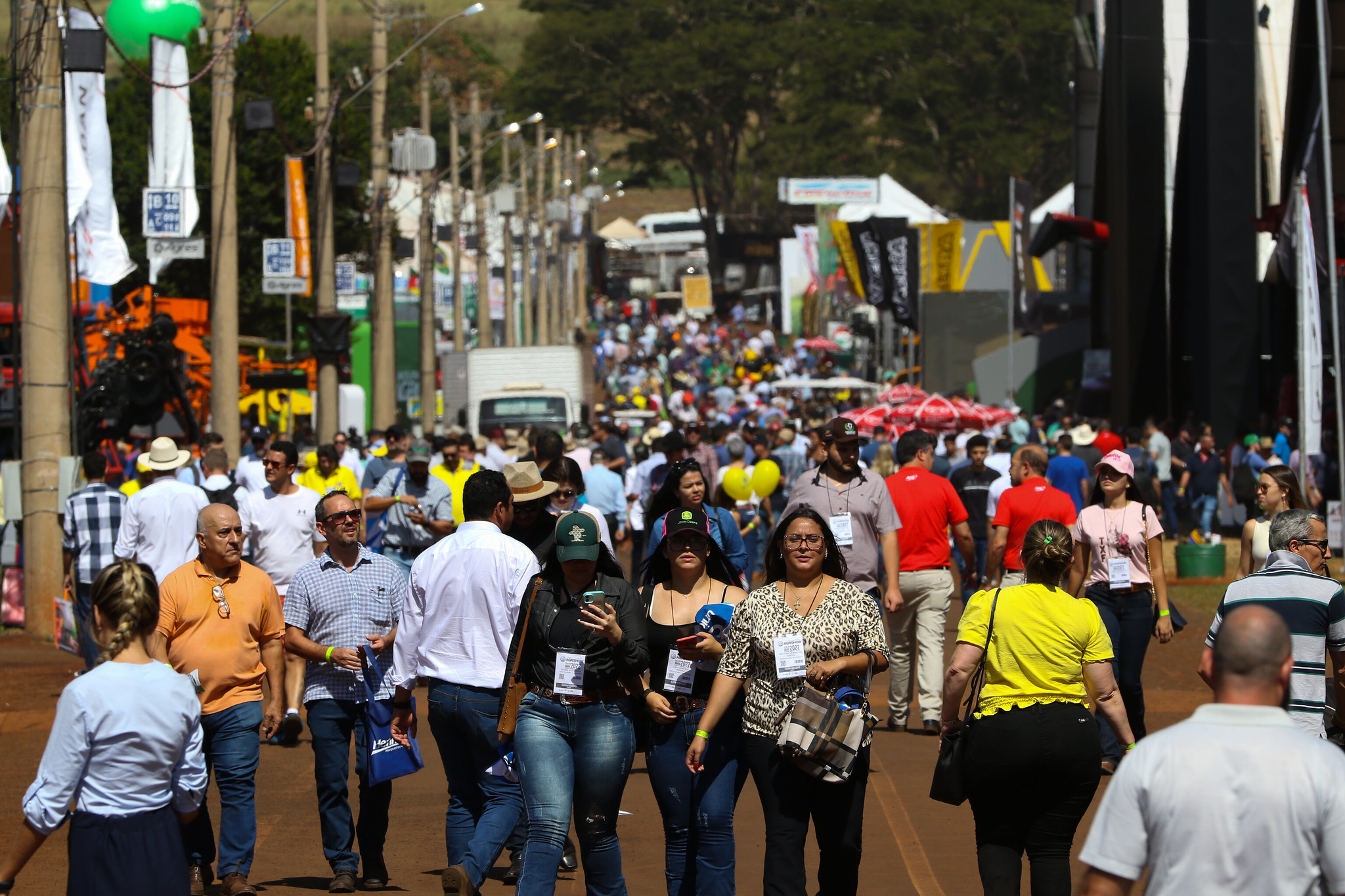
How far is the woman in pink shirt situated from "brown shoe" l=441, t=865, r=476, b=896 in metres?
4.18

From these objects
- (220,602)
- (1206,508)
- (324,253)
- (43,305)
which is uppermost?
(324,253)

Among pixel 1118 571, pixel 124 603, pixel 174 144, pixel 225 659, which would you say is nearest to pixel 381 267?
pixel 174 144

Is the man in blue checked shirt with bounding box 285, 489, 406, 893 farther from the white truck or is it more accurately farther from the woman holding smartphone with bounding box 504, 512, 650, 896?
the white truck

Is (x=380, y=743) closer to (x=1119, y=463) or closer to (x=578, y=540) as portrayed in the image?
(x=578, y=540)

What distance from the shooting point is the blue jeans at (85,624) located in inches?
439

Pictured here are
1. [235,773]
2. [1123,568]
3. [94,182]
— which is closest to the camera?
[235,773]

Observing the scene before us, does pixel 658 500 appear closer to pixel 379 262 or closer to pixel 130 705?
pixel 130 705

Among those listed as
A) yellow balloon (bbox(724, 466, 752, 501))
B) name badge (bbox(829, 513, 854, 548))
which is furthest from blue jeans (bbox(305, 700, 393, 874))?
yellow balloon (bbox(724, 466, 752, 501))

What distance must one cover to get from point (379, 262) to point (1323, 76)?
55.1ft

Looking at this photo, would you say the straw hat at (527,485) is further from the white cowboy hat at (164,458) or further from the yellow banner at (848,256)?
the yellow banner at (848,256)

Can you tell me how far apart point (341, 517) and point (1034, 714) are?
3079 mm

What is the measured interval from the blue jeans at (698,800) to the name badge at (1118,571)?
3584mm

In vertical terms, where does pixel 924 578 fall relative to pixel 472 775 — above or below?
above

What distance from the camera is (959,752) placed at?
19.4 ft
